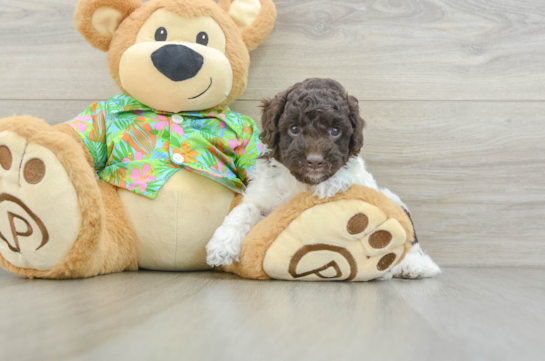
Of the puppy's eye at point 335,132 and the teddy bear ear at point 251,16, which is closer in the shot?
the puppy's eye at point 335,132

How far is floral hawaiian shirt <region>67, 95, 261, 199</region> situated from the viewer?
1151 mm

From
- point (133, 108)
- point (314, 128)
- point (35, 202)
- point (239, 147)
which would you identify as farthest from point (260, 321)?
point (133, 108)

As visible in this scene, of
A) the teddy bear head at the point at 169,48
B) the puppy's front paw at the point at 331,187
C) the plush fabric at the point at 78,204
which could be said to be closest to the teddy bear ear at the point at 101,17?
the teddy bear head at the point at 169,48

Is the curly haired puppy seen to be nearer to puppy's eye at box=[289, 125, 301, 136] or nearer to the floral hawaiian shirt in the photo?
puppy's eye at box=[289, 125, 301, 136]

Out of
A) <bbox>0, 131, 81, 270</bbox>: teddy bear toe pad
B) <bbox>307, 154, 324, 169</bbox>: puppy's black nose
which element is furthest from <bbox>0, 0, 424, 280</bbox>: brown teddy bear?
<bbox>307, 154, 324, 169</bbox>: puppy's black nose

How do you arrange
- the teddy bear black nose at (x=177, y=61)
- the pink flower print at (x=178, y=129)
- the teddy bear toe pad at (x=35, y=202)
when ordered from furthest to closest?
the pink flower print at (x=178, y=129), the teddy bear black nose at (x=177, y=61), the teddy bear toe pad at (x=35, y=202)

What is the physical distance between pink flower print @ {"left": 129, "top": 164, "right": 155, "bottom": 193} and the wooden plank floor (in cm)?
26

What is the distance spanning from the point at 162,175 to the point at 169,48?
13.8 inches

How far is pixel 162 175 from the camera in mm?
1137

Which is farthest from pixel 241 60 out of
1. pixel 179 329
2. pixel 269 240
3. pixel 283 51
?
pixel 179 329

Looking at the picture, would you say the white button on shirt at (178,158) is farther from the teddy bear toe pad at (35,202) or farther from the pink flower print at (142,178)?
the teddy bear toe pad at (35,202)

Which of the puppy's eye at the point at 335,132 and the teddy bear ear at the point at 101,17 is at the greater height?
the teddy bear ear at the point at 101,17

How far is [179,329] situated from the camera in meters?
0.59

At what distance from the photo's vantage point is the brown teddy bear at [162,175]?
2.97ft
